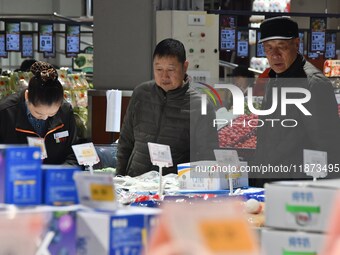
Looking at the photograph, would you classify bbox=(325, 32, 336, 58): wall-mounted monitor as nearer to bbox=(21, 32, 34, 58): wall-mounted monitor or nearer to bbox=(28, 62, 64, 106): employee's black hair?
bbox=(21, 32, 34, 58): wall-mounted monitor

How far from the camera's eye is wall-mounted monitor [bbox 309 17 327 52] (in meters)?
14.3

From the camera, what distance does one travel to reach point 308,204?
2.05 m

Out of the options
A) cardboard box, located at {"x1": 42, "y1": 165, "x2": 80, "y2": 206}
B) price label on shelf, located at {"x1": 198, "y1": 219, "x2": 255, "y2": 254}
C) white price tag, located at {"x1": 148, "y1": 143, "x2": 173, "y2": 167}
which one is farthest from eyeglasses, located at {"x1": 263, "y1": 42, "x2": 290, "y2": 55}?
price label on shelf, located at {"x1": 198, "y1": 219, "x2": 255, "y2": 254}

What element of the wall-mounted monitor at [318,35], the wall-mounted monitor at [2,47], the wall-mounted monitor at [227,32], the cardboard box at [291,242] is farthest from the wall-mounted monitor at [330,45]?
the cardboard box at [291,242]

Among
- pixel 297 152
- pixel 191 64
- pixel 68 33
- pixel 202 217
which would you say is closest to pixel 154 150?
pixel 297 152

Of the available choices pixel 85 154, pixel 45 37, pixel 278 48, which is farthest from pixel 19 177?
pixel 45 37

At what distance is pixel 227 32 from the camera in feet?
38.8

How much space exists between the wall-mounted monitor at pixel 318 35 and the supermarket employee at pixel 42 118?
952 centimetres

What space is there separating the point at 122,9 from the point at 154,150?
437 centimetres

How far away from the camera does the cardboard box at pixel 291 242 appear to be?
6.62 feet

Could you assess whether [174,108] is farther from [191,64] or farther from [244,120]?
[191,64]

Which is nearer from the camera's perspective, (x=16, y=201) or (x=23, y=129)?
(x=16, y=201)

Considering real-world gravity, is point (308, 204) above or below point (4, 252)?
above

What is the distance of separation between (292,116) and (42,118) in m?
1.61
